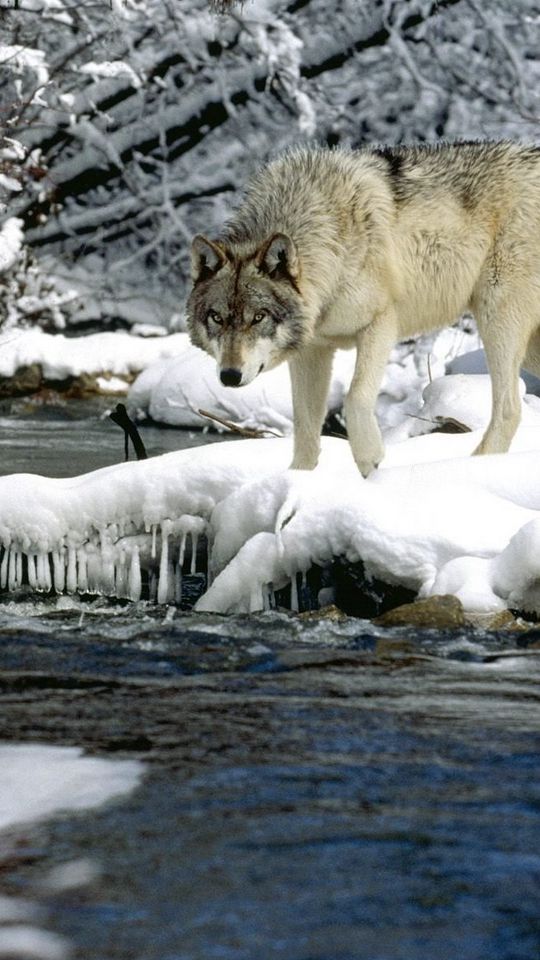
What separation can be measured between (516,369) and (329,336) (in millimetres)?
1093

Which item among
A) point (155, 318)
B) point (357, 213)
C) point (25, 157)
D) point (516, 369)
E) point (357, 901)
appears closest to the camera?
point (357, 901)

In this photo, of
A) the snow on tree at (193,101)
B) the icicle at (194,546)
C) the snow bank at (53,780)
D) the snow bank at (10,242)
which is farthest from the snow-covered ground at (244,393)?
the snow bank at (53,780)

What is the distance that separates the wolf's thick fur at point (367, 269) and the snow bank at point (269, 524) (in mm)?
492

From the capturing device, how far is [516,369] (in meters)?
7.09

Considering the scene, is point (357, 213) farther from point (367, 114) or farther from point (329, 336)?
point (367, 114)

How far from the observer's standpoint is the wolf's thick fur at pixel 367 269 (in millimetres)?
6332

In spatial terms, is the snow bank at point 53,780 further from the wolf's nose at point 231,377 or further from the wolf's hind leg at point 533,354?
the wolf's hind leg at point 533,354

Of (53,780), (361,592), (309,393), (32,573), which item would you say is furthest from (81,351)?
(53,780)

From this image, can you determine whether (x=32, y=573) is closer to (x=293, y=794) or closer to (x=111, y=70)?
(x=293, y=794)

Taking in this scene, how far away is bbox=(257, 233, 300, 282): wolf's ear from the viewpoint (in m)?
6.26

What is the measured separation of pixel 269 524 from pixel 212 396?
8.91m

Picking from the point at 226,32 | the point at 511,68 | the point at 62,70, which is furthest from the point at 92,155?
the point at 511,68

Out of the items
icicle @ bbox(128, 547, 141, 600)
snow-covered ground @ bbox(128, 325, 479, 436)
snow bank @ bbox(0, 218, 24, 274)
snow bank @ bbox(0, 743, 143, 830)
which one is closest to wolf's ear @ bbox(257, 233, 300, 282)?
icicle @ bbox(128, 547, 141, 600)

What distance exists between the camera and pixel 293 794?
3.24 meters
